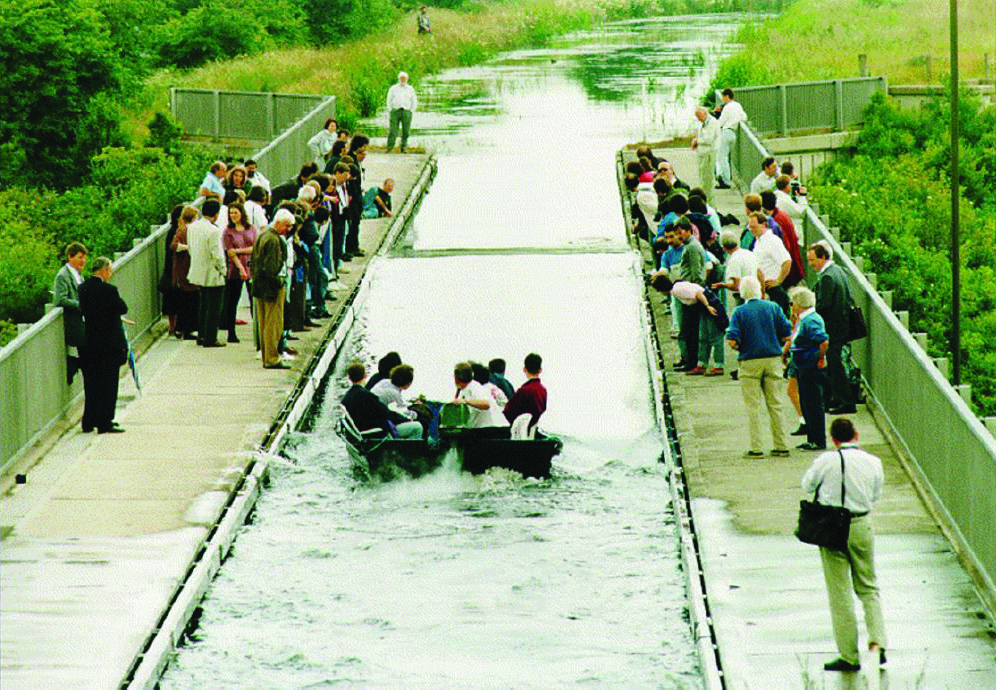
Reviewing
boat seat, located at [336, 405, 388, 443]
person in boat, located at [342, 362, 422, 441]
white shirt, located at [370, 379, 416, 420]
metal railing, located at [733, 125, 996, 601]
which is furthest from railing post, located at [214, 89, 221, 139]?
boat seat, located at [336, 405, 388, 443]

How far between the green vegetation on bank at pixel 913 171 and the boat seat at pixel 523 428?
1152cm

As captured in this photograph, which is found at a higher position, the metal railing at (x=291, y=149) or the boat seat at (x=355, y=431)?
the metal railing at (x=291, y=149)

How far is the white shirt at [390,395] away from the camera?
1812 cm

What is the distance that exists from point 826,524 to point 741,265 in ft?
26.5

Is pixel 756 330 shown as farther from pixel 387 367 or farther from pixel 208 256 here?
pixel 208 256

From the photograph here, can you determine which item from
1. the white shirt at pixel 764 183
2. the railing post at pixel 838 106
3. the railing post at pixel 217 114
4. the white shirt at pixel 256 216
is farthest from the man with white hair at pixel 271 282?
the railing post at pixel 838 106

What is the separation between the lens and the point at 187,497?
16.7 meters

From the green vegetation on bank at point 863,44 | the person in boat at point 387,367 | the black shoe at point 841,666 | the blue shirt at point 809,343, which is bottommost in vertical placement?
the black shoe at point 841,666

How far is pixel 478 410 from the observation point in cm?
1759

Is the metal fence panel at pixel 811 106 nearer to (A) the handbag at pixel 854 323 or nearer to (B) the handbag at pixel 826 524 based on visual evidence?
(A) the handbag at pixel 854 323

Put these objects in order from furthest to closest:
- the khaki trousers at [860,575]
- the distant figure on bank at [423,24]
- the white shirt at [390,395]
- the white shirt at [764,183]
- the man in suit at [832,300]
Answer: the distant figure on bank at [423,24]
the white shirt at [764,183]
the man in suit at [832,300]
the white shirt at [390,395]
the khaki trousers at [860,575]

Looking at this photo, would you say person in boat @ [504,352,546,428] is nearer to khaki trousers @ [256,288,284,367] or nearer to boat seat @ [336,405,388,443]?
boat seat @ [336,405,388,443]

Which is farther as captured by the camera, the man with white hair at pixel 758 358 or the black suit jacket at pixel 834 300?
the black suit jacket at pixel 834 300

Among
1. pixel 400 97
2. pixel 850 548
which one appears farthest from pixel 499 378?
pixel 400 97
